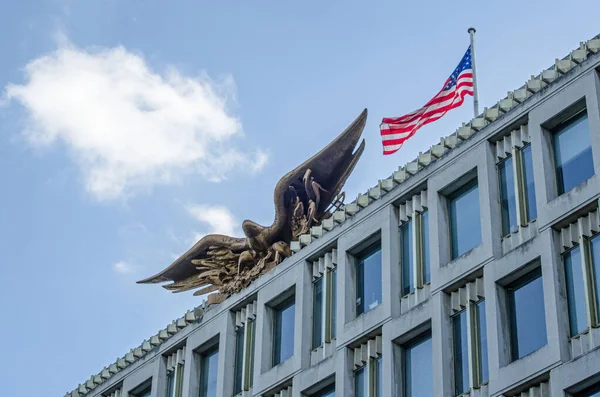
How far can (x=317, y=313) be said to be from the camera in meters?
58.3

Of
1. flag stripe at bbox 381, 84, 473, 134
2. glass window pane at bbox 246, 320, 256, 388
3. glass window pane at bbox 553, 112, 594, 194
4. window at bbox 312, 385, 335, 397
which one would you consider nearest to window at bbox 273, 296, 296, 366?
glass window pane at bbox 246, 320, 256, 388

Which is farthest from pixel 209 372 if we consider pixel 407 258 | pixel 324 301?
pixel 407 258

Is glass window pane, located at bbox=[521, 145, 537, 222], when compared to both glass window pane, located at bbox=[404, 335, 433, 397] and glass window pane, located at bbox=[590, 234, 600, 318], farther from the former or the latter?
glass window pane, located at bbox=[404, 335, 433, 397]

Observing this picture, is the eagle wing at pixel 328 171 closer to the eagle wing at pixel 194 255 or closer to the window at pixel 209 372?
the eagle wing at pixel 194 255

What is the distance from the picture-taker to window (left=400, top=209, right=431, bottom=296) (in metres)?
54.0

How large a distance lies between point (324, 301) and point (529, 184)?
33.2 ft

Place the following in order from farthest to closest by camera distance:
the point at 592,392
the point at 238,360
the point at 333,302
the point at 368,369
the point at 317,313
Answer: the point at 238,360 → the point at 317,313 → the point at 333,302 → the point at 368,369 → the point at 592,392

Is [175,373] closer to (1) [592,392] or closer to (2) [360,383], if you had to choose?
(2) [360,383]

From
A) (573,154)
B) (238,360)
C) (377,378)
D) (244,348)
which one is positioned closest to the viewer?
(573,154)

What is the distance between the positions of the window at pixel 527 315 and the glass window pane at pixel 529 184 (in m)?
2.13

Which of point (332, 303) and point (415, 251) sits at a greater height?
point (415, 251)

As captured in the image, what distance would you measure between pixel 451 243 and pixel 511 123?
4.43 m

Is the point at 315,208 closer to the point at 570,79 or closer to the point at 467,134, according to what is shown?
the point at 467,134

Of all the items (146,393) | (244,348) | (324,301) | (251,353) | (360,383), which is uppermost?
(146,393)
